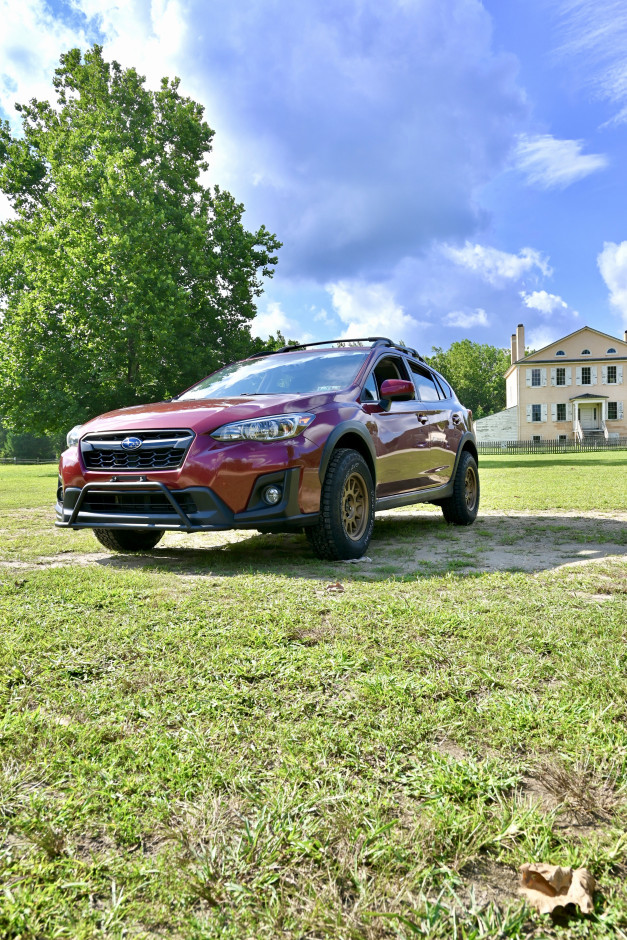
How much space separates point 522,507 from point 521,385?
163 ft

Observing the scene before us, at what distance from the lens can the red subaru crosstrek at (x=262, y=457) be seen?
4.93 m

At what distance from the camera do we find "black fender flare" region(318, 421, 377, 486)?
5.19 metres

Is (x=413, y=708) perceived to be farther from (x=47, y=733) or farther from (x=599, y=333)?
(x=599, y=333)

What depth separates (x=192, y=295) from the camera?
2641 cm

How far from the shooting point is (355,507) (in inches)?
225

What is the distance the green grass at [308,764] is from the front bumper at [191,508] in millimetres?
1130

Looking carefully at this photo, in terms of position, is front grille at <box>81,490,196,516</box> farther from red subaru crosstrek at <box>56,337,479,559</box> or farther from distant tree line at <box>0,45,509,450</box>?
distant tree line at <box>0,45,509,450</box>

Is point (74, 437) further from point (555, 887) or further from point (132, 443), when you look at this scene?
point (555, 887)

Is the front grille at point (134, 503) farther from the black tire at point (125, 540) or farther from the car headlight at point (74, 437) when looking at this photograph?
the black tire at point (125, 540)

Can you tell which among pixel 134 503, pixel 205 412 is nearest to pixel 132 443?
pixel 134 503

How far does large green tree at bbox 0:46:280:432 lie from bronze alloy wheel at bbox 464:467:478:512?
1665cm

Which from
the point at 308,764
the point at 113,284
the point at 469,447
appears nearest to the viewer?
the point at 308,764

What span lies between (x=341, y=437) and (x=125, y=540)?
2.22 meters

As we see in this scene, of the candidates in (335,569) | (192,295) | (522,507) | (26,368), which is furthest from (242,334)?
(335,569)
